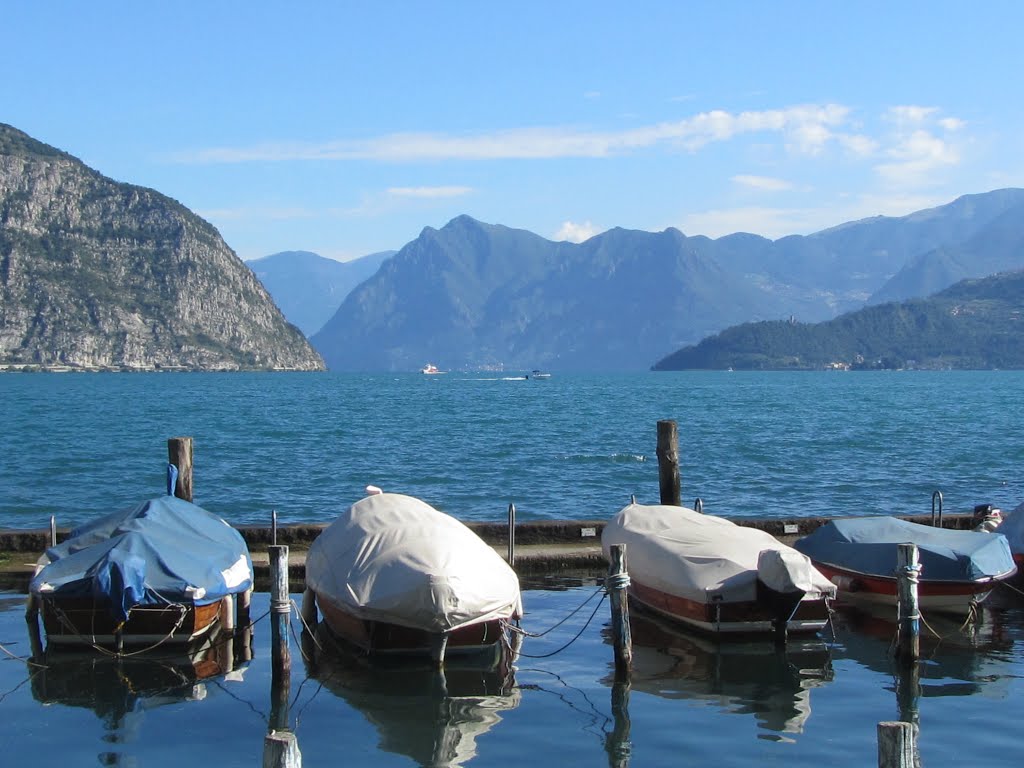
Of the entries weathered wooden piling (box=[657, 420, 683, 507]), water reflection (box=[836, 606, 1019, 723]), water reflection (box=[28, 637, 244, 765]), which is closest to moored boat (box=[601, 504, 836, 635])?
water reflection (box=[836, 606, 1019, 723])

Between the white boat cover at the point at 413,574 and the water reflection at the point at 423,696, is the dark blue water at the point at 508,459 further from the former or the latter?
the water reflection at the point at 423,696

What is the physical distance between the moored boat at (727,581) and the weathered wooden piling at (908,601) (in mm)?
1463

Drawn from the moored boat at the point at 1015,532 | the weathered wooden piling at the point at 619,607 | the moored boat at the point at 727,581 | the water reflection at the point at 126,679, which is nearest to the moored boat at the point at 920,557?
the moored boat at the point at 1015,532

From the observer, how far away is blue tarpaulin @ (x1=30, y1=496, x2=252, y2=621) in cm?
1777

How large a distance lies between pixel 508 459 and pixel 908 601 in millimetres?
40827

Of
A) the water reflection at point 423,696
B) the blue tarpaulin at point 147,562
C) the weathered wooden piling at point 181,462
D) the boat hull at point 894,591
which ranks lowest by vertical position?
the water reflection at point 423,696

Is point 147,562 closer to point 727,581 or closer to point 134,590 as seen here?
point 134,590

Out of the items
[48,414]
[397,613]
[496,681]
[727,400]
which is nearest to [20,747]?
[397,613]

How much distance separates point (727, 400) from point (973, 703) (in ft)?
396

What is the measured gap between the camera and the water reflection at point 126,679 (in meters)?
16.1

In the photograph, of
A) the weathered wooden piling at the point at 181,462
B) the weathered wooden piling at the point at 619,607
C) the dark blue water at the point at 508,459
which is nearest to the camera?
the weathered wooden piling at the point at 619,607

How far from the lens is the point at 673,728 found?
1541 cm

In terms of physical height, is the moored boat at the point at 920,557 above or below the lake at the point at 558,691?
above

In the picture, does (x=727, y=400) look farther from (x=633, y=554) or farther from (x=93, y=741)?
(x=93, y=741)
